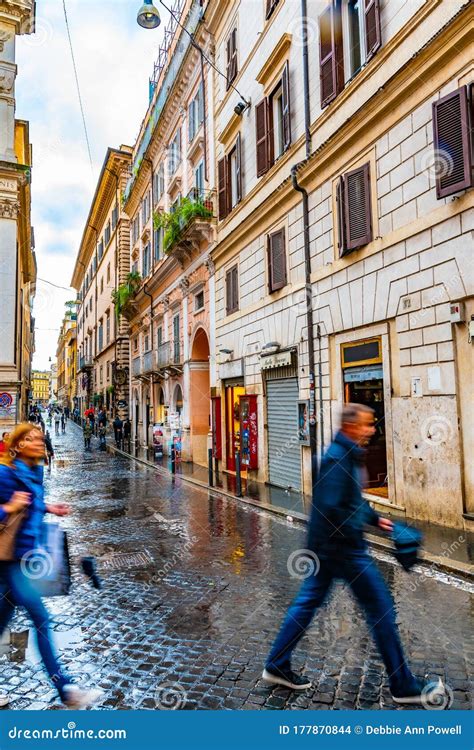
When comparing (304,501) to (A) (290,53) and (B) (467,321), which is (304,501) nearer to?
(B) (467,321)

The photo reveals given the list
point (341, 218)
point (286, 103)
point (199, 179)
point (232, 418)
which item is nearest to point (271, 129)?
point (286, 103)

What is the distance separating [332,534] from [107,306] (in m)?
44.2

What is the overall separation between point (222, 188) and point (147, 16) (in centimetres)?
536

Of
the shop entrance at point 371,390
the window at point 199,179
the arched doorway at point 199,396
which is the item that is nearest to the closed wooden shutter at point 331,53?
the shop entrance at point 371,390

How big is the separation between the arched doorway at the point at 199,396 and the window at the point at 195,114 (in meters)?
8.27

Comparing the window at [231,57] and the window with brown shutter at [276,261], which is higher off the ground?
the window at [231,57]

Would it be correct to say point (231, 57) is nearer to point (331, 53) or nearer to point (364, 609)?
point (331, 53)

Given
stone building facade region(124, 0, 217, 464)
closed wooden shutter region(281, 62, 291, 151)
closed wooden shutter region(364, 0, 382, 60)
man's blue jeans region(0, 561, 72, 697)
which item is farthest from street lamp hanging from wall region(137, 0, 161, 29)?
man's blue jeans region(0, 561, 72, 697)

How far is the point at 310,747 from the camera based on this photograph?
2.94 m

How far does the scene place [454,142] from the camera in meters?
7.67

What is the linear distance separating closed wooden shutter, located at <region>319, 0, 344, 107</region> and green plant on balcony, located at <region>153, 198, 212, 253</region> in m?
7.83

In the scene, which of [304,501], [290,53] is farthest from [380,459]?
[290,53]

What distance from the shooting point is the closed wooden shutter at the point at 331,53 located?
1091cm

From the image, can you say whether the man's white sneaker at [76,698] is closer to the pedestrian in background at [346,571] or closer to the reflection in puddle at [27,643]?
the reflection in puddle at [27,643]
